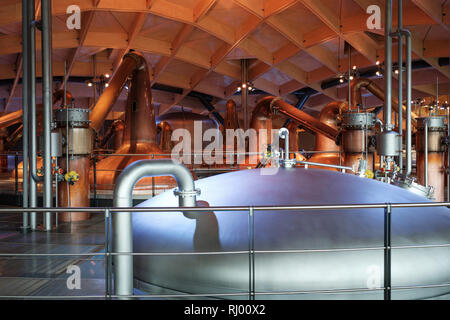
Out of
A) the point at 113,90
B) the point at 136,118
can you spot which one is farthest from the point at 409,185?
the point at 136,118

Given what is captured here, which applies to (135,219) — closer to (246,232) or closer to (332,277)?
(246,232)

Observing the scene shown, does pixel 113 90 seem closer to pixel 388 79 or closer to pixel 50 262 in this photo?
pixel 50 262

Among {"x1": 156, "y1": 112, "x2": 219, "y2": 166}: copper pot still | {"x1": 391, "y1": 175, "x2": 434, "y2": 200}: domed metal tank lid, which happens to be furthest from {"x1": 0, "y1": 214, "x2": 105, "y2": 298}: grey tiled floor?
{"x1": 156, "y1": 112, "x2": 219, "y2": 166}: copper pot still

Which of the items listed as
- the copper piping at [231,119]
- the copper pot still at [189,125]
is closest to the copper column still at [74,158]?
the copper piping at [231,119]

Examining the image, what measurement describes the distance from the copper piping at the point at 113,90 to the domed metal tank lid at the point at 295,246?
5.41m

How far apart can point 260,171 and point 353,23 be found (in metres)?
10.00

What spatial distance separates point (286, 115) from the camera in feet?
45.4

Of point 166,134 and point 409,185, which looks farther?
point 166,134

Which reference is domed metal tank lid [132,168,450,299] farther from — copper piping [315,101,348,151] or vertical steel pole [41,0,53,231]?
copper piping [315,101,348,151]

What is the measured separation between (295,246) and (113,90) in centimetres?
724

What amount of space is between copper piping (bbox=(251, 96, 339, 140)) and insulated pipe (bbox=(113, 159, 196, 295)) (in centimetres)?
912

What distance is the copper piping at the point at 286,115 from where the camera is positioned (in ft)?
39.6
